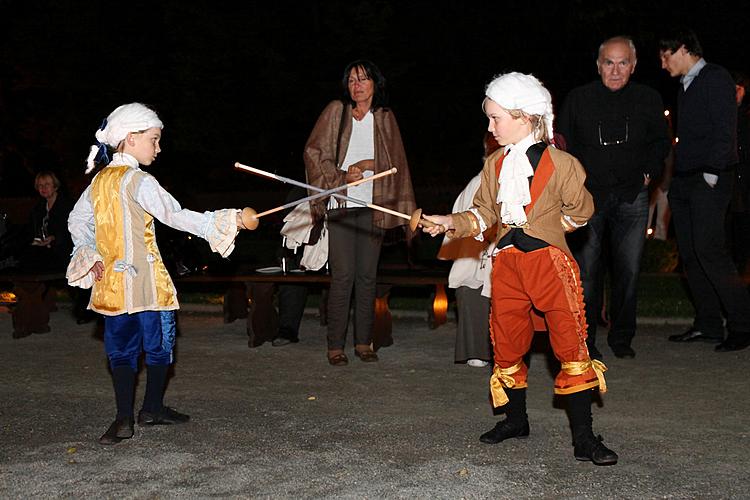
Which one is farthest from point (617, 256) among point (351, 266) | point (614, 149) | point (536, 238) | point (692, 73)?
point (536, 238)

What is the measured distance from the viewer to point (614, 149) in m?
7.52

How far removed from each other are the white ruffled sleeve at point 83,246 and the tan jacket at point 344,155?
213 centimetres

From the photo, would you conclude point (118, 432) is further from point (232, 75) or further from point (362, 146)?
point (232, 75)

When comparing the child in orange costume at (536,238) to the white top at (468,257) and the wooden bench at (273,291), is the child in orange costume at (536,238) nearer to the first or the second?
the white top at (468,257)

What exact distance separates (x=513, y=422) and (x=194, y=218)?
2015 millimetres

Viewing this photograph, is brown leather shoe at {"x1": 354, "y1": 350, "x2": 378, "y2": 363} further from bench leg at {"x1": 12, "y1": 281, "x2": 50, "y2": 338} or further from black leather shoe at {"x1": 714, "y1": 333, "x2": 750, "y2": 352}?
bench leg at {"x1": 12, "y1": 281, "x2": 50, "y2": 338}

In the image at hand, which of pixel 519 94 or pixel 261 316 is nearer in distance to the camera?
pixel 519 94

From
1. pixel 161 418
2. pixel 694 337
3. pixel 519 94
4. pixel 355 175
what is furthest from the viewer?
pixel 694 337

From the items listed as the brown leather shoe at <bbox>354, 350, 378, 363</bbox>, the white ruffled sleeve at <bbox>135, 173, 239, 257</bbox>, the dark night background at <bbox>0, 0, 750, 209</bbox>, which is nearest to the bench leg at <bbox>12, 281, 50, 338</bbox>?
the brown leather shoe at <bbox>354, 350, 378, 363</bbox>

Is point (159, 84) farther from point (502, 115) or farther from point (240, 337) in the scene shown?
point (502, 115)

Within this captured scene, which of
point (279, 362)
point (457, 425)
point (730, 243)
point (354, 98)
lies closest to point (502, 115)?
point (457, 425)

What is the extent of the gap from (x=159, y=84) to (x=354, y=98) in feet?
78.5

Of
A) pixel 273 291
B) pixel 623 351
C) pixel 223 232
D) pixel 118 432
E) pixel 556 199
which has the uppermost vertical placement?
pixel 556 199

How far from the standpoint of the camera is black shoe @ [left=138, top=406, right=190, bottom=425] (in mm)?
5965
